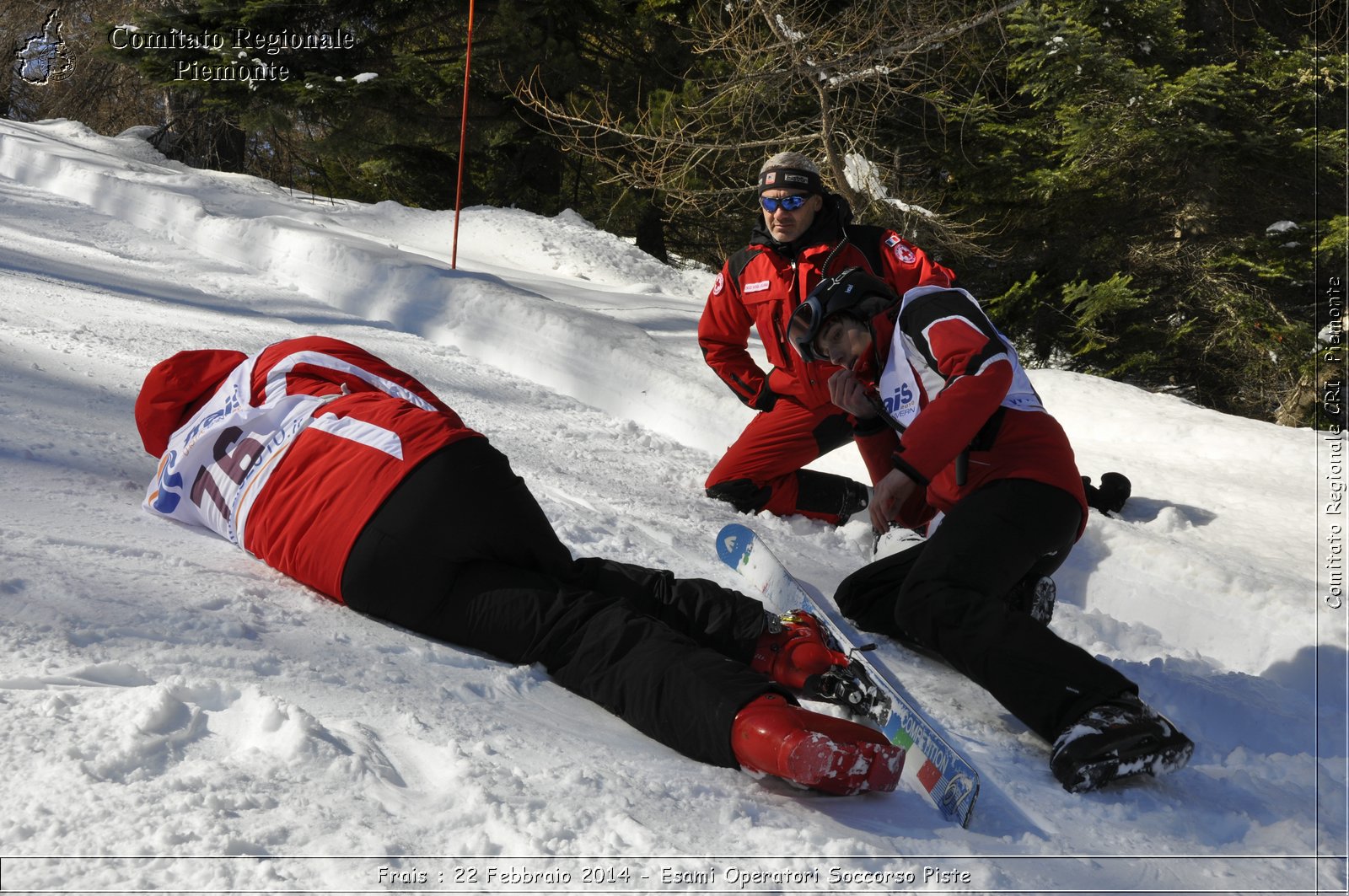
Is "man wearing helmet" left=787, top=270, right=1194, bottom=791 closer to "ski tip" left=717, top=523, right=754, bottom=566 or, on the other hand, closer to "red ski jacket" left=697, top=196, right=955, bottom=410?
"ski tip" left=717, top=523, right=754, bottom=566

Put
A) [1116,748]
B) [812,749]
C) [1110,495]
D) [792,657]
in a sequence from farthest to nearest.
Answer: [1110,495], [792,657], [1116,748], [812,749]

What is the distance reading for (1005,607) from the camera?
2.55 meters

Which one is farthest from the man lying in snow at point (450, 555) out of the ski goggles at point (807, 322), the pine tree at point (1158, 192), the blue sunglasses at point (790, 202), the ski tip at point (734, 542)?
the pine tree at point (1158, 192)

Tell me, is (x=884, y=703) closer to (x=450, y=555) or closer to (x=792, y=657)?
(x=792, y=657)

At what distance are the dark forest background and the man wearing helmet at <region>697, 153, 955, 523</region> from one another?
3.59 m

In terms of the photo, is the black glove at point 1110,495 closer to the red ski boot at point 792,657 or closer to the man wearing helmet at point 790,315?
the man wearing helmet at point 790,315

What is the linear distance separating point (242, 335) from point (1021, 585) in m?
4.21

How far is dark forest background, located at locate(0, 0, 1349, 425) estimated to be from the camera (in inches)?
329

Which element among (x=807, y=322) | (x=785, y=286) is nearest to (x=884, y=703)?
(x=807, y=322)

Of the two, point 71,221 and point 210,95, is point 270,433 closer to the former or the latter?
point 71,221

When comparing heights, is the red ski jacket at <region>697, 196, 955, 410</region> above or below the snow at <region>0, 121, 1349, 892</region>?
above

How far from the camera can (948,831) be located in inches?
80.7

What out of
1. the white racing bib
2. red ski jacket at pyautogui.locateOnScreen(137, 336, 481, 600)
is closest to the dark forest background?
red ski jacket at pyautogui.locateOnScreen(137, 336, 481, 600)

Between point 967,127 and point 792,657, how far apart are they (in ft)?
28.1
